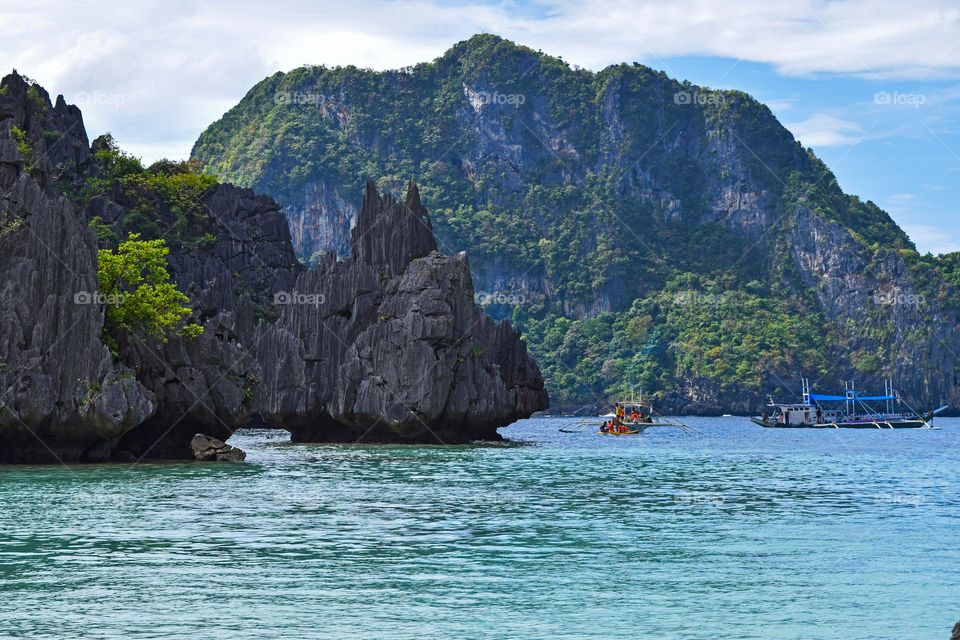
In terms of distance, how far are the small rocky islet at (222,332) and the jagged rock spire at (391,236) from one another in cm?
14

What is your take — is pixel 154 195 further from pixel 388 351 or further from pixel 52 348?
pixel 52 348

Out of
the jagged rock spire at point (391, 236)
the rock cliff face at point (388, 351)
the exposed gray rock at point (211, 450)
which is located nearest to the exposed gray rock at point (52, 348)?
the exposed gray rock at point (211, 450)

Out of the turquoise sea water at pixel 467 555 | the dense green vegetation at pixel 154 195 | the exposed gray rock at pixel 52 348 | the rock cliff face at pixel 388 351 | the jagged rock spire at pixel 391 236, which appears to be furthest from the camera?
the dense green vegetation at pixel 154 195

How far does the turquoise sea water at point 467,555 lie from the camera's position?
22484 millimetres

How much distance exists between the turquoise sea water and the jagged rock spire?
4181 cm

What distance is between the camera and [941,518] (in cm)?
3997

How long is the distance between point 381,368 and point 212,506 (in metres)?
46.1

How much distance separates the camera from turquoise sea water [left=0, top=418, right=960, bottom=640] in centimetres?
2248

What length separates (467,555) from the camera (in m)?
30.4

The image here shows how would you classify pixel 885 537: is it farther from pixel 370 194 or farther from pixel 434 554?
pixel 370 194

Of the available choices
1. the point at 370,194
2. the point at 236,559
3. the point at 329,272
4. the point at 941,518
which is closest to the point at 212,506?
the point at 236,559

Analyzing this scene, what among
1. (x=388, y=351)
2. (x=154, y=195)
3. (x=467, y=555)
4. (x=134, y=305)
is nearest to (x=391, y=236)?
(x=388, y=351)

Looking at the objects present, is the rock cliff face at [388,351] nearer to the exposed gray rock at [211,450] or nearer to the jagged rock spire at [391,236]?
the jagged rock spire at [391,236]

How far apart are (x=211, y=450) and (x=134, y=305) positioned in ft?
27.3
